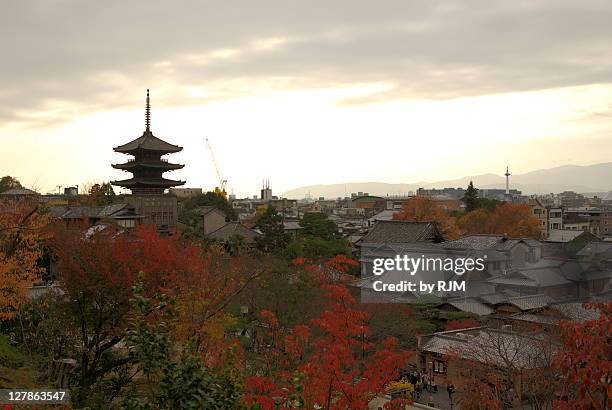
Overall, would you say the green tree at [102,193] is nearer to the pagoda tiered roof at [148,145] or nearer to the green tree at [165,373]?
the pagoda tiered roof at [148,145]

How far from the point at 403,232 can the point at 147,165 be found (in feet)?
80.0

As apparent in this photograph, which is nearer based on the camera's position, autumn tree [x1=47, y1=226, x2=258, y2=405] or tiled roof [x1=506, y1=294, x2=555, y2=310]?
autumn tree [x1=47, y1=226, x2=258, y2=405]

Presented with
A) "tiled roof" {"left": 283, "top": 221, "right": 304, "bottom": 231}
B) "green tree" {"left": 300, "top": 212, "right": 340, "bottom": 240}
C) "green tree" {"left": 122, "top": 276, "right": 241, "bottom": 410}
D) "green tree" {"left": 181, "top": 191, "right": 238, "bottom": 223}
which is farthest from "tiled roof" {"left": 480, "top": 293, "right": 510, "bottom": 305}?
"green tree" {"left": 181, "top": 191, "right": 238, "bottom": 223}

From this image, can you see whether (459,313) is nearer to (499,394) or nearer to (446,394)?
(446,394)

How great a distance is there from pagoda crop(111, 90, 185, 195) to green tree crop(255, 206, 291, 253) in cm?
1163

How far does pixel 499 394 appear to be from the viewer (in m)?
17.7

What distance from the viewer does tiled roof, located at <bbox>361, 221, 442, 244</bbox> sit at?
40.9 metres

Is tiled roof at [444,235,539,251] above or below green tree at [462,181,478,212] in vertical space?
below

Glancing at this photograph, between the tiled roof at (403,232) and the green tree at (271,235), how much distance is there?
21.9 feet

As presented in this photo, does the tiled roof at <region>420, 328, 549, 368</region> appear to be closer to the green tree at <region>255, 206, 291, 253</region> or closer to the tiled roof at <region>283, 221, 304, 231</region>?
the green tree at <region>255, 206, 291, 253</region>

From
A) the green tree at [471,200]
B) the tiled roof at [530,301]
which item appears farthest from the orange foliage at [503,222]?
the tiled roof at [530,301]

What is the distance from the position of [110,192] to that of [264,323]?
40106 millimetres

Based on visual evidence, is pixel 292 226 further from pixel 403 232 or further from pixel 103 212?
pixel 103 212

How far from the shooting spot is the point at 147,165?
51156 millimetres
